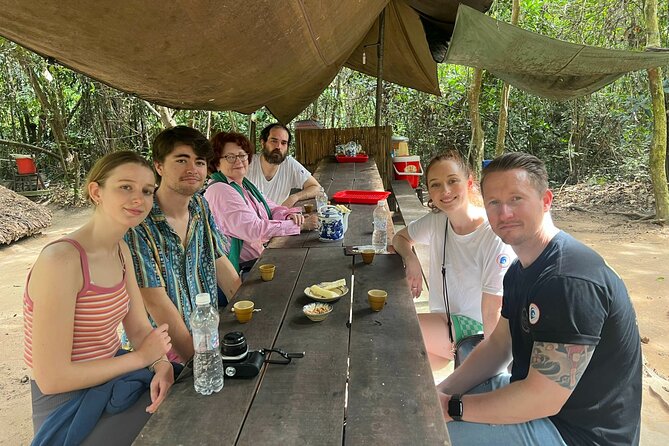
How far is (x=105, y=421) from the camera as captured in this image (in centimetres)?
147

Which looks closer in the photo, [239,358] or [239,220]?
[239,358]

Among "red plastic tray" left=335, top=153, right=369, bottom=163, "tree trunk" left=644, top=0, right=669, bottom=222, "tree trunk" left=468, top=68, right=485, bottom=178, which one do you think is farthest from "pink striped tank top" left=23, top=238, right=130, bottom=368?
"tree trunk" left=644, top=0, right=669, bottom=222

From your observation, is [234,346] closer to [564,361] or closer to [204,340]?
[204,340]

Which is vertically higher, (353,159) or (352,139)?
(352,139)

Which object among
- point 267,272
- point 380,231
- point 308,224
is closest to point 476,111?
point 308,224

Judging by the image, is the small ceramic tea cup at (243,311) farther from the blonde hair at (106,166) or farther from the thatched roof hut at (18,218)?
the thatched roof hut at (18,218)

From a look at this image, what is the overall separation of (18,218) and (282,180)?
477cm

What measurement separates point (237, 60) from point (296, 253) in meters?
1.12

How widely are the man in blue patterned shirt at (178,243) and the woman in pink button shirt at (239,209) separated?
Result: 401 mm

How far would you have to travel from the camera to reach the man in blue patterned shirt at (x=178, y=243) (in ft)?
6.22

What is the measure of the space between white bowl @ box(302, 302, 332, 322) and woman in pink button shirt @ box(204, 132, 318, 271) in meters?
1.09

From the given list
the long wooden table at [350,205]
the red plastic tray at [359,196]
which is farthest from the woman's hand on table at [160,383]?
the red plastic tray at [359,196]

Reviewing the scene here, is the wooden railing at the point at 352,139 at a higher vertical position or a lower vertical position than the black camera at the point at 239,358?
higher

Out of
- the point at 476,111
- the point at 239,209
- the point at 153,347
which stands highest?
the point at 476,111
